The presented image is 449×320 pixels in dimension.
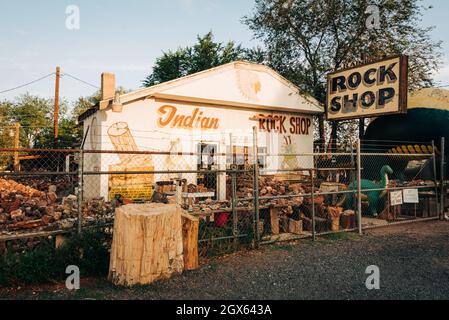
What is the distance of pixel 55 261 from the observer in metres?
4.61

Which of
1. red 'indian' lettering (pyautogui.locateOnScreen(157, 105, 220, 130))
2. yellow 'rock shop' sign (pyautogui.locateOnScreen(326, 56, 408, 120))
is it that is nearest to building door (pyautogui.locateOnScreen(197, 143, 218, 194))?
red 'indian' lettering (pyautogui.locateOnScreen(157, 105, 220, 130))

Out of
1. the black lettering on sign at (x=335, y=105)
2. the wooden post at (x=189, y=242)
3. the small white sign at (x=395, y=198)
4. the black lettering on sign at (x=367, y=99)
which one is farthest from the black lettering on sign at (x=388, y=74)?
the wooden post at (x=189, y=242)

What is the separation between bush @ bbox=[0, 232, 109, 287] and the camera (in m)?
4.36

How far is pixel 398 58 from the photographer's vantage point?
37.2ft

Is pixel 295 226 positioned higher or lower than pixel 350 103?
lower

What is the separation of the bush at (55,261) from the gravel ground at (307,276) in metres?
0.19

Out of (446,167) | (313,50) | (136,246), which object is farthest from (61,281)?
(313,50)

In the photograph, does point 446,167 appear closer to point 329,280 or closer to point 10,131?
point 329,280

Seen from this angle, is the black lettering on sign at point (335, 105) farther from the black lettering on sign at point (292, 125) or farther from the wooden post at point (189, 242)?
the wooden post at point (189, 242)

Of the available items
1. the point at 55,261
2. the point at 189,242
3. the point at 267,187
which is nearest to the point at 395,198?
the point at 267,187

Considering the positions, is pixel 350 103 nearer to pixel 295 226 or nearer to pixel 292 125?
pixel 292 125

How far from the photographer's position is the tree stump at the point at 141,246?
4285 millimetres

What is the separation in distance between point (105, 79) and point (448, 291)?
12.5 m

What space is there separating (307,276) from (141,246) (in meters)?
2.61
